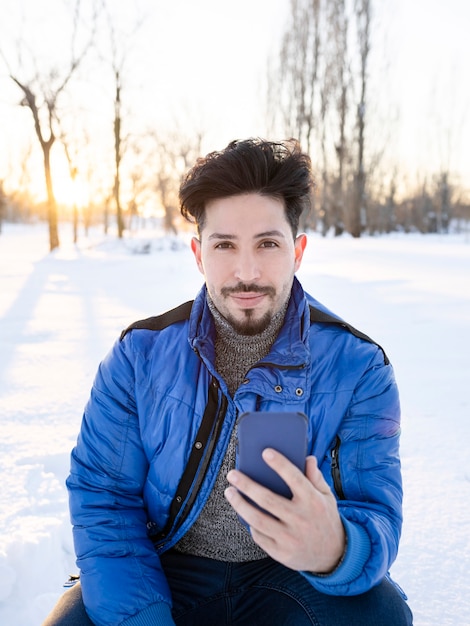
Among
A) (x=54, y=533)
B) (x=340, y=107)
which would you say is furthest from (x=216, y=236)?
(x=340, y=107)

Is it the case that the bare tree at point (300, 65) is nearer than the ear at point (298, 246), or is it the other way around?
the ear at point (298, 246)

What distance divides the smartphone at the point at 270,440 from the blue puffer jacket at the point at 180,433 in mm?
328

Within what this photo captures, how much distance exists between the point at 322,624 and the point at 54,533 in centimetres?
125

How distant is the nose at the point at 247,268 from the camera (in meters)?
1.48

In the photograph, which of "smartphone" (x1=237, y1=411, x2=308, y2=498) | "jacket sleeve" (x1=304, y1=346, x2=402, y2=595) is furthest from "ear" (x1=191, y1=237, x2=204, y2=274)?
"smartphone" (x1=237, y1=411, x2=308, y2=498)

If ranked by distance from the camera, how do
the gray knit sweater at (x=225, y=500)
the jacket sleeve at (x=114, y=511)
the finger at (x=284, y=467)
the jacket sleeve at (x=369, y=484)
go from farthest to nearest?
the gray knit sweater at (x=225, y=500) < the jacket sleeve at (x=114, y=511) < the jacket sleeve at (x=369, y=484) < the finger at (x=284, y=467)

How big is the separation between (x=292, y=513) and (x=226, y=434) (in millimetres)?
413

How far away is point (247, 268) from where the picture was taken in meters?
1.48

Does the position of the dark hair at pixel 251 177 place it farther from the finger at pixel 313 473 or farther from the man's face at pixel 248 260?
the finger at pixel 313 473

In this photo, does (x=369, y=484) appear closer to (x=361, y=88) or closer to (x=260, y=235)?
(x=260, y=235)

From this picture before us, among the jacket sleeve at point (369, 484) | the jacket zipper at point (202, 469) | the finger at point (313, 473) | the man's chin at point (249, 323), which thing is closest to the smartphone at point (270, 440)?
the finger at point (313, 473)

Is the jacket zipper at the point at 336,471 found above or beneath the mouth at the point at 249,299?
beneath

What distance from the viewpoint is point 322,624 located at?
1.23m

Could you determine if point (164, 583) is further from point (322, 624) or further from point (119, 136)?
point (119, 136)
